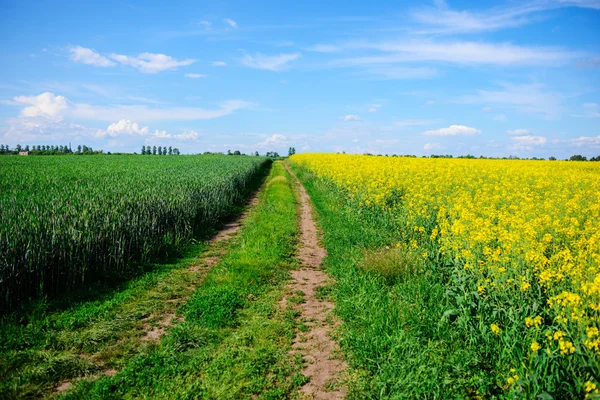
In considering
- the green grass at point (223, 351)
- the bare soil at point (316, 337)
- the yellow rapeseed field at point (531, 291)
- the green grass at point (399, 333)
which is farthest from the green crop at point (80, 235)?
the yellow rapeseed field at point (531, 291)

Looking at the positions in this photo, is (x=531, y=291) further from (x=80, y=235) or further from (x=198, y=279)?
(x=80, y=235)

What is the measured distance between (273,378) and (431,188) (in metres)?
11.1

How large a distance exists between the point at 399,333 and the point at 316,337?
1354 mm

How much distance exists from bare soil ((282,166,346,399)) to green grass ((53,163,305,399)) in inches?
7.7

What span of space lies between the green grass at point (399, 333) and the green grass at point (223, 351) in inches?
39.1

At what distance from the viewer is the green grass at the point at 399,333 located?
4473 mm

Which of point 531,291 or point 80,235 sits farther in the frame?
point 80,235

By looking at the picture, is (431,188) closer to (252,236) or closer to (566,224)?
(566,224)

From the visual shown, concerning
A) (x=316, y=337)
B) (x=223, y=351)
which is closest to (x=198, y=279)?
(x=223, y=351)

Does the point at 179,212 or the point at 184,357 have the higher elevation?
the point at 179,212

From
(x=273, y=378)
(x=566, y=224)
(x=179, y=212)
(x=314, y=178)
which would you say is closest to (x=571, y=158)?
(x=314, y=178)

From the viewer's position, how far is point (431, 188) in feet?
46.5

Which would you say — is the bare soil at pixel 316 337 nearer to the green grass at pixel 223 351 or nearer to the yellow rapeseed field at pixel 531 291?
the green grass at pixel 223 351

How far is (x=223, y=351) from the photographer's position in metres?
5.52
